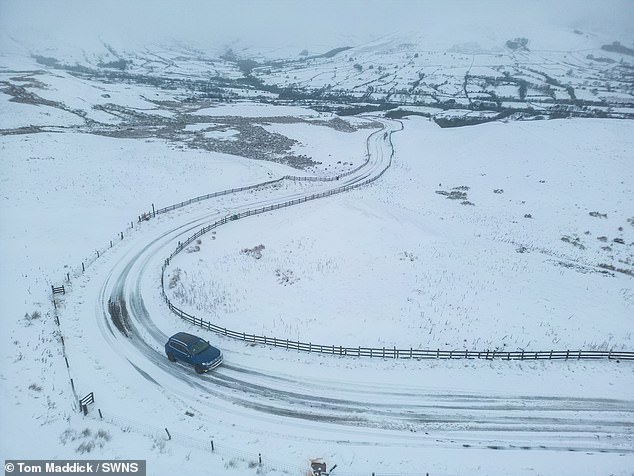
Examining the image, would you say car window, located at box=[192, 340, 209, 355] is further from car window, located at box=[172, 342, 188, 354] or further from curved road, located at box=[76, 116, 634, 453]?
curved road, located at box=[76, 116, 634, 453]

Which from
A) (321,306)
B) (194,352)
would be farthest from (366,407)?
(321,306)

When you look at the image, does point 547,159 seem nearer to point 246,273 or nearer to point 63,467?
point 246,273

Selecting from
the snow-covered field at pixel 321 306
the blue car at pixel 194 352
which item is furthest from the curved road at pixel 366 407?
the blue car at pixel 194 352

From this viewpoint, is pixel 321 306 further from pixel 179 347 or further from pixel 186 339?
pixel 179 347

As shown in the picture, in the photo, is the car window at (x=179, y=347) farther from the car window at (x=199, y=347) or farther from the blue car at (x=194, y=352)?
the car window at (x=199, y=347)

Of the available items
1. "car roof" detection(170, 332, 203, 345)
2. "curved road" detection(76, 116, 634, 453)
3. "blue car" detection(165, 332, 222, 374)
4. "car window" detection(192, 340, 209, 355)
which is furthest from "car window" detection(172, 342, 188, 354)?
"curved road" detection(76, 116, 634, 453)

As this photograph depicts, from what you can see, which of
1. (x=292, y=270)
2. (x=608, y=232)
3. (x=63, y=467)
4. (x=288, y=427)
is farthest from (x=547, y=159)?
(x=63, y=467)
